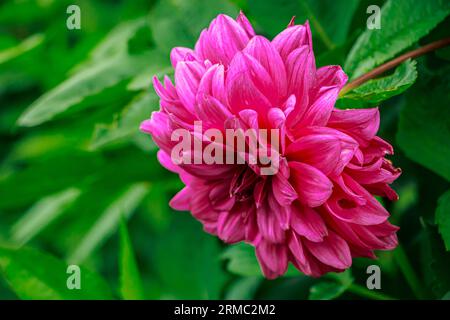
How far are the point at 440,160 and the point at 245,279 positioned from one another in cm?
36

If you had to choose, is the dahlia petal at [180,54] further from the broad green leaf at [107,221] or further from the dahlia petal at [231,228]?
the broad green leaf at [107,221]

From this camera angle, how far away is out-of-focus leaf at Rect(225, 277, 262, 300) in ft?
2.64

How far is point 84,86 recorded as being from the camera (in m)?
0.74

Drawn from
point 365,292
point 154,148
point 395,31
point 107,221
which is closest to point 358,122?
point 395,31

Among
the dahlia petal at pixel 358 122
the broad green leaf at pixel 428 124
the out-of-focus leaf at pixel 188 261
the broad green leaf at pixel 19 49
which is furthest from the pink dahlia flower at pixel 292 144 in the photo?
the broad green leaf at pixel 19 49

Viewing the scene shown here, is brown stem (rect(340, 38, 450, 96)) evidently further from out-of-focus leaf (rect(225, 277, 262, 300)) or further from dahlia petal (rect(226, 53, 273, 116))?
out-of-focus leaf (rect(225, 277, 262, 300))

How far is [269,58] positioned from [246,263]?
0.29 metres

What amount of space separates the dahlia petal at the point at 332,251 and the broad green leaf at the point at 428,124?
0.47 ft

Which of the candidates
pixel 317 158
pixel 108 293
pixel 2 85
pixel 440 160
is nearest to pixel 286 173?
pixel 317 158

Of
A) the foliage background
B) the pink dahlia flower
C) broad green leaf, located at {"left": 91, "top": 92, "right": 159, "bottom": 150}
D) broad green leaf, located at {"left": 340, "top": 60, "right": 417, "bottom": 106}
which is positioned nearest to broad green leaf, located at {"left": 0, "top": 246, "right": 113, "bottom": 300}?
the foliage background

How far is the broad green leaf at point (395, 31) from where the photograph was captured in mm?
562

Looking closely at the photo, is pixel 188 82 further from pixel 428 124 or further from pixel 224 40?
pixel 428 124

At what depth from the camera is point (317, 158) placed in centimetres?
48

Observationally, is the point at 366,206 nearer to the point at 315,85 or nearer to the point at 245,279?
the point at 315,85
